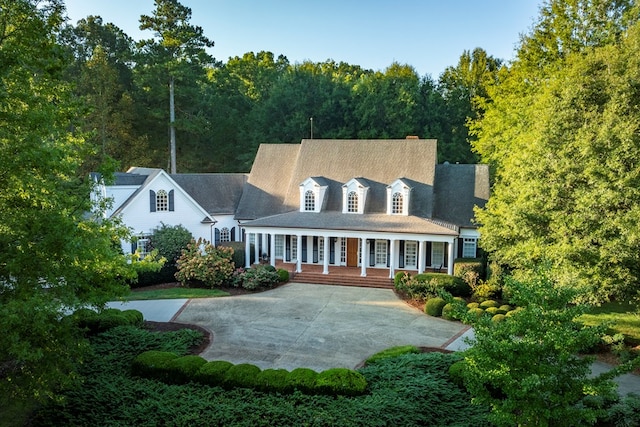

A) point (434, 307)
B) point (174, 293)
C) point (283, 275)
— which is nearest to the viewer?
point (434, 307)

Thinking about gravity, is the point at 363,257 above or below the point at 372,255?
above

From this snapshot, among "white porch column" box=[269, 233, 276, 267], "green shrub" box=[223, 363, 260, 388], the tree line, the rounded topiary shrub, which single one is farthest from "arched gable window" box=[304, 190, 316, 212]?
"green shrub" box=[223, 363, 260, 388]

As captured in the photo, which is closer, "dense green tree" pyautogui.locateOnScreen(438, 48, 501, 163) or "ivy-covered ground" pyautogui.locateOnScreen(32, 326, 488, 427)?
"ivy-covered ground" pyautogui.locateOnScreen(32, 326, 488, 427)

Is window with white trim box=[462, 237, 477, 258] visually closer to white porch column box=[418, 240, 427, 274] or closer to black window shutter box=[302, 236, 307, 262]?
white porch column box=[418, 240, 427, 274]

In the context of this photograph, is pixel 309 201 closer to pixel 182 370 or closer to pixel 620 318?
pixel 620 318

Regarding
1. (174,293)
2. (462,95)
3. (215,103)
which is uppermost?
(462,95)

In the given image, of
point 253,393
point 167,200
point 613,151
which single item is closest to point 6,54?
point 253,393

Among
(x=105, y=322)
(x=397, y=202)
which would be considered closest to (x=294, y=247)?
(x=397, y=202)
